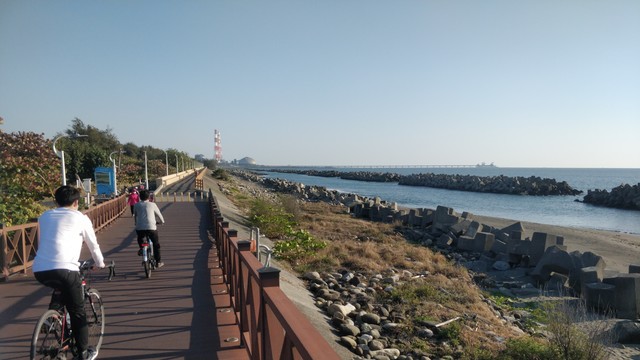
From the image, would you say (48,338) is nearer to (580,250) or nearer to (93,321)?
(93,321)

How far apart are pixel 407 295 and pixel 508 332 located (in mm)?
2036

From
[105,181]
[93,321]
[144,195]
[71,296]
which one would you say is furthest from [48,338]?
[105,181]

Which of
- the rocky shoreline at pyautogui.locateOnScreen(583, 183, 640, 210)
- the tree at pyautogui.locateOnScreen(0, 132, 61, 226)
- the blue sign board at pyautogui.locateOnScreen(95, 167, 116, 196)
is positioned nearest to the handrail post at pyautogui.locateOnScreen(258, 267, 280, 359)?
the tree at pyautogui.locateOnScreen(0, 132, 61, 226)

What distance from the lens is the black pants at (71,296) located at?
3656mm

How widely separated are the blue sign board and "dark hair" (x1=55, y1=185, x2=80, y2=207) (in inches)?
891

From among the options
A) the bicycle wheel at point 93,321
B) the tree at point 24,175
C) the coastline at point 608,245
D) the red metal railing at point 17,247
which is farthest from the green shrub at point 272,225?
the coastline at point 608,245

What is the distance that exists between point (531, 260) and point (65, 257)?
14704 millimetres

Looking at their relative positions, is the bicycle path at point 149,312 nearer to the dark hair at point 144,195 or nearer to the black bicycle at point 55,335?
the black bicycle at point 55,335

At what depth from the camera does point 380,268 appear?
1178 cm

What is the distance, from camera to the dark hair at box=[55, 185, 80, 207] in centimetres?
378

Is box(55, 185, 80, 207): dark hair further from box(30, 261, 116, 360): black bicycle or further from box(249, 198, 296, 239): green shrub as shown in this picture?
box(249, 198, 296, 239): green shrub

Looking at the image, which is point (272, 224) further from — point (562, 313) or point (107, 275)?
point (562, 313)

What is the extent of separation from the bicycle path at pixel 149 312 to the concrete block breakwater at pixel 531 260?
27.8 ft

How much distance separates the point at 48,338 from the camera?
3.63m
